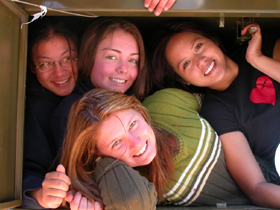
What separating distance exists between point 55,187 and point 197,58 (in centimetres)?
106

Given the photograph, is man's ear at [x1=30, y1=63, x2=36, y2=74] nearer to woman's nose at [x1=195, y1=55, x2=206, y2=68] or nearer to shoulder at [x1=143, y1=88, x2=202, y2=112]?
shoulder at [x1=143, y1=88, x2=202, y2=112]

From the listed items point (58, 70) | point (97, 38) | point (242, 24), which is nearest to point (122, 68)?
point (97, 38)

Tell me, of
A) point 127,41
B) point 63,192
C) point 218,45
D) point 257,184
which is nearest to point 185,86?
point 218,45

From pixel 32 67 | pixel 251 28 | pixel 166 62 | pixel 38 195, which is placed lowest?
pixel 38 195

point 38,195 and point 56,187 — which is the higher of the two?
point 56,187

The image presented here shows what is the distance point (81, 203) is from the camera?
1191 millimetres

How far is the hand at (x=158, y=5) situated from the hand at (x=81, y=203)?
822 millimetres

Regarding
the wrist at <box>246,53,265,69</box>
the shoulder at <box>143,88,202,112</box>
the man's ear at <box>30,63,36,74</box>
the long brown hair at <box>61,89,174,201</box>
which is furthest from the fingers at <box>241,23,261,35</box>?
the man's ear at <box>30,63,36,74</box>

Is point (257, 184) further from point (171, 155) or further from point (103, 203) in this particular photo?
point (103, 203)

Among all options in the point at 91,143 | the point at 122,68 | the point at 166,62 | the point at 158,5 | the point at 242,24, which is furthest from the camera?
the point at 166,62

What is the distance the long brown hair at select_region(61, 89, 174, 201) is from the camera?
1.35 m

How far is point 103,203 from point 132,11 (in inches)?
31.6

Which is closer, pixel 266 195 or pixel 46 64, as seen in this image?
pixel 266 195

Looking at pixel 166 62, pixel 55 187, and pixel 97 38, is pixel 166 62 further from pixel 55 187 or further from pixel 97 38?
pixel 55 187
